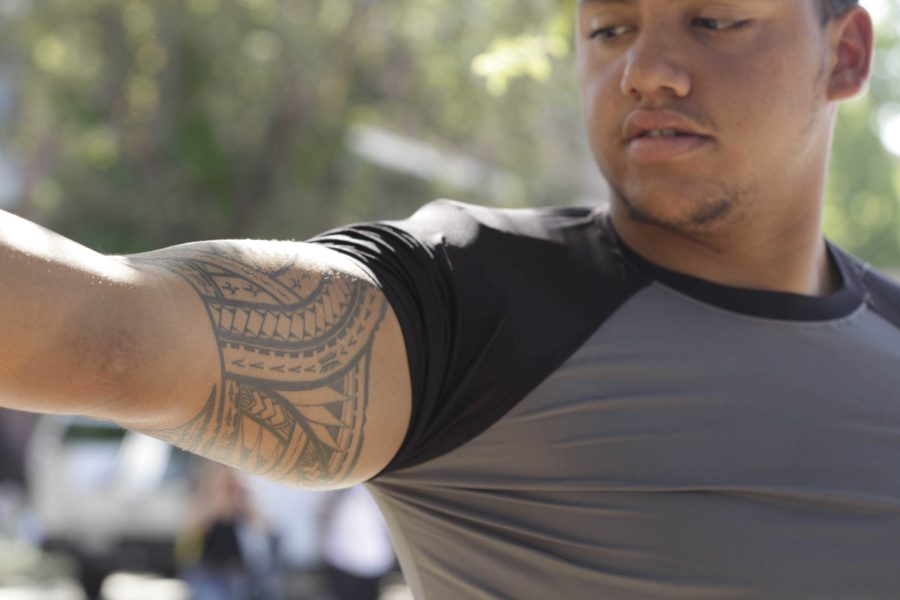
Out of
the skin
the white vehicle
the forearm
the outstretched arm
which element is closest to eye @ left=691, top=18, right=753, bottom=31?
the skin

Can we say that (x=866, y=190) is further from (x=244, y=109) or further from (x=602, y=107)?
(x=602, y=107)

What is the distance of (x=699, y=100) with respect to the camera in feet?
7.06

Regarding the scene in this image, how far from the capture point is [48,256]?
4.58 feet

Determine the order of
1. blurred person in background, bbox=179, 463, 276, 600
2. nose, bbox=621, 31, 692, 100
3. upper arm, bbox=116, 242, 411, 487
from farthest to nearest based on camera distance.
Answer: blurred person in background, bbox=179, 463, 276, 600, nose, bbox=621, 31, 692, 100, upper arm, bbox=116, 242, 411, 487

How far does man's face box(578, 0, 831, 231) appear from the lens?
2146 mm

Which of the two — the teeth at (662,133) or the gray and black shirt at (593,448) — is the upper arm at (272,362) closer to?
the gray and black shirt at (593,448)

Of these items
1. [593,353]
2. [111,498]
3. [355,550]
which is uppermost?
[593,353]

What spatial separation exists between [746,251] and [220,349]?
1073mm

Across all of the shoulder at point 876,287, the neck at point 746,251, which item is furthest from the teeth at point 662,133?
the shoulder at point 876,287

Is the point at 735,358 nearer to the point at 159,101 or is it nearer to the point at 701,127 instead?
the point at 701,127

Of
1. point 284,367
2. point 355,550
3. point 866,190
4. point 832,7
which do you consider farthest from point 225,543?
point 866,190

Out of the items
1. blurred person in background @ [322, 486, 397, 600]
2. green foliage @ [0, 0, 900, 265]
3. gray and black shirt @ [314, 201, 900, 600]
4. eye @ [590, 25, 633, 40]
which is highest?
eye @ [590, 25, 633, 40]

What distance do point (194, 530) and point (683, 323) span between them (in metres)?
8.37

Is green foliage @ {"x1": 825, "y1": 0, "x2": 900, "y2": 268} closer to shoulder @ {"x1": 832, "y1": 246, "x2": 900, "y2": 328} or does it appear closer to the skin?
shoulder @ {"x1": 832, "y1": 246, "x2": 900, "y2": 328}
